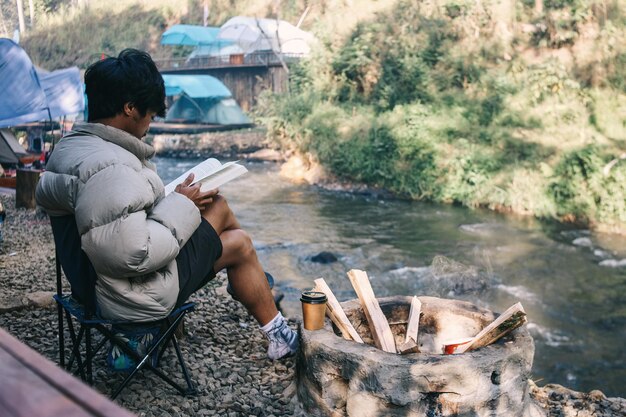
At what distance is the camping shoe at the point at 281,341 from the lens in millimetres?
3711

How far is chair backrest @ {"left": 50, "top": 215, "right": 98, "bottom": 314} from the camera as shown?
2.97 meters

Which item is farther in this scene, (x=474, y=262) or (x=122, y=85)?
(x=474, y=262)

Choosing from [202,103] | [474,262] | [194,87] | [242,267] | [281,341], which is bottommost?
[202,103]

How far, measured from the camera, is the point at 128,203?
8.79ft

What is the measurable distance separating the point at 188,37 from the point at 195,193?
29455 mm

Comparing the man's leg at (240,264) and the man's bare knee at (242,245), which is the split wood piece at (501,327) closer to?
the man's leg at (240,264)

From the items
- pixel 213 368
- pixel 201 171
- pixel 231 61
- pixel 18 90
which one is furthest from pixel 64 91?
pixel 231 61

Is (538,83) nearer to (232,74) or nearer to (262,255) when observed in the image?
(262,255)

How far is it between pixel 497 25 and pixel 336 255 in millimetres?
10910

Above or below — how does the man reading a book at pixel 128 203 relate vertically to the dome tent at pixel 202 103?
above

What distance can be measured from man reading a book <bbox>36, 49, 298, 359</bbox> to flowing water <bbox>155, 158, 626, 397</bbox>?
3.72 meters

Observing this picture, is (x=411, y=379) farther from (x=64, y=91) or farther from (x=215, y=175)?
(x=64, y=91)

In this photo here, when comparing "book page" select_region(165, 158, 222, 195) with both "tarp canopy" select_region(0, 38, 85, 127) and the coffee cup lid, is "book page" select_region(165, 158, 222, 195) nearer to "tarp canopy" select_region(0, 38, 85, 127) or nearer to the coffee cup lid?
the coffee cup lid

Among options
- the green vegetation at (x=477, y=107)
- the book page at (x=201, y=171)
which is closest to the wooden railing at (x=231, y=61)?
the green vegetation at (x=477, y=107)
